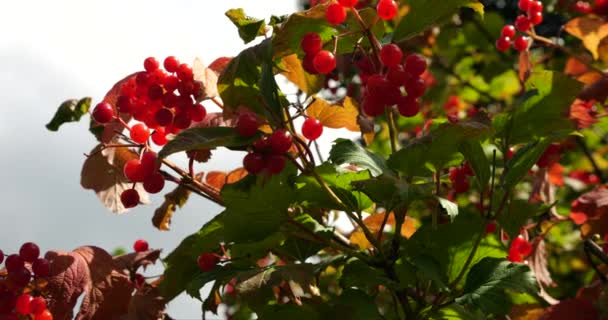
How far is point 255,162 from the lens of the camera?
4.75ft

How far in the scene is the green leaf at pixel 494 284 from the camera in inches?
58.4

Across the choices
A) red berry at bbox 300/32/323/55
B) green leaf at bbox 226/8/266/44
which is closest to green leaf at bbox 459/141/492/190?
red berry at bbox 300/32/323/55

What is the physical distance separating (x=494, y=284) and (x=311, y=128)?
19.5 inches

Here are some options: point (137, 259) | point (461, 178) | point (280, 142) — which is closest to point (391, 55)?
point (280, 142)

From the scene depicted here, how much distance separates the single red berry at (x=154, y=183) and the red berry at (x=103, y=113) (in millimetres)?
281

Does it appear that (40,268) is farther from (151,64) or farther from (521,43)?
(521,43)

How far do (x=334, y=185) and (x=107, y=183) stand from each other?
70 cm

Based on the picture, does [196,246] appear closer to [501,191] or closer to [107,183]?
[107,183]

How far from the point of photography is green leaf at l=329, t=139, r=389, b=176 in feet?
4.56

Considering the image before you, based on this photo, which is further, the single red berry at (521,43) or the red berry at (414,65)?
the single red berry at (521,43)

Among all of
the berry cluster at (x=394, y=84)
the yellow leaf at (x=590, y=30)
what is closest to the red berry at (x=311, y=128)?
the berry cluster at (x=394, y=84)

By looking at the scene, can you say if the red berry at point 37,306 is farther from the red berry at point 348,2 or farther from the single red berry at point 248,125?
the red berry at point 348,2

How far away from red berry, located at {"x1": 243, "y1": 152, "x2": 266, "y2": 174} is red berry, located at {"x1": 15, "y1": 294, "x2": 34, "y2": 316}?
748 mm

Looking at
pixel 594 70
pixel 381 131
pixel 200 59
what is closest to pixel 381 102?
pixel 200 59
